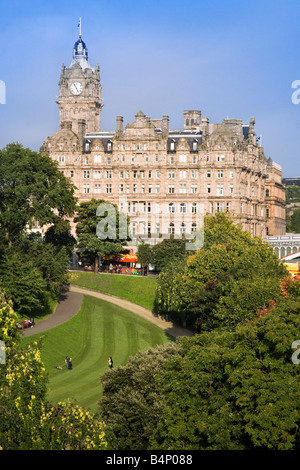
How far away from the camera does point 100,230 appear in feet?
425

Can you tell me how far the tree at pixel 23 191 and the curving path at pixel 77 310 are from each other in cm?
1034

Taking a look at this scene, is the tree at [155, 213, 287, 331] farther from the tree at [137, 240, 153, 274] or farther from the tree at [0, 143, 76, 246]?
the tree at [0, 143, 76, 246]

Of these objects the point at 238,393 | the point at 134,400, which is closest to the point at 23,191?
the point at 134,400

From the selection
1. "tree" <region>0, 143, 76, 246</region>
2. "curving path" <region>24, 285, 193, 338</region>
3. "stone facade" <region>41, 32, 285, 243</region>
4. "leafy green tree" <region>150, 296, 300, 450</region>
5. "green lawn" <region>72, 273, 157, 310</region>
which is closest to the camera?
"leafy green tree" <region>150, 296, 300, 450</region>

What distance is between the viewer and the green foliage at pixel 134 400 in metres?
61.9

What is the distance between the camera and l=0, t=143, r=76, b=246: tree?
358ft

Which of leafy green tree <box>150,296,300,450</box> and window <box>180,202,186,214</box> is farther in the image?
window <box>180,202,186,214</box>

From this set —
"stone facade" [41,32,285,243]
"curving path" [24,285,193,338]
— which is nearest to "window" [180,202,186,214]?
"stone facade" [41,32,285,243]

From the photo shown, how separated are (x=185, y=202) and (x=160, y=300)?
178 ft

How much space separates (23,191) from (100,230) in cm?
2274

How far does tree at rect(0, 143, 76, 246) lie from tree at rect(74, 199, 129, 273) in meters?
14.3

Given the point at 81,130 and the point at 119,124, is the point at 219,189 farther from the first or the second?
the point at 81,130
